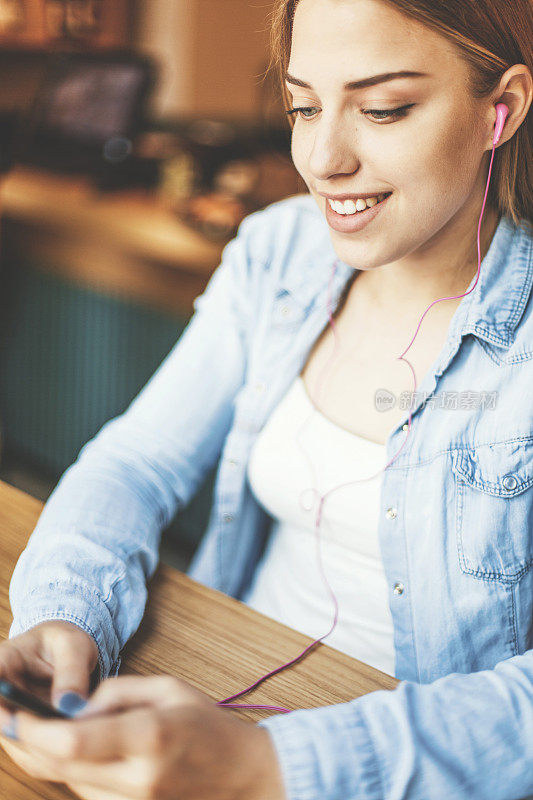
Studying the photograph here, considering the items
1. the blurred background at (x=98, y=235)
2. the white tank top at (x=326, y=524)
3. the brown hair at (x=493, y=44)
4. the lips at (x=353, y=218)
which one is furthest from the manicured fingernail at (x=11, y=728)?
the blurred background at (x=98, y=235)

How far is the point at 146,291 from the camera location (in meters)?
2.29

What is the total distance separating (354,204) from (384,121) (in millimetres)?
107

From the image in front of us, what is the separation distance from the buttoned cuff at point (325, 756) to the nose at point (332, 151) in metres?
0.59

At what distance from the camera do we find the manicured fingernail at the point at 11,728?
1.97 feet

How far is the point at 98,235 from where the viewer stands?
2.37 m

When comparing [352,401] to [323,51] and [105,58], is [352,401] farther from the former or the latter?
[105,58]

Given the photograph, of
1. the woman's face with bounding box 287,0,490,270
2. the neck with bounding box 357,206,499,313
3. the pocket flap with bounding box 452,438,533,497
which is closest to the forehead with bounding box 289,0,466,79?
the woman's face with bounding box 287,0,490,270

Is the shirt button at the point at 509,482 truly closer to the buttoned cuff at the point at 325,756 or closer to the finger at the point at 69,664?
the buttoned cuff at the point at 325,756

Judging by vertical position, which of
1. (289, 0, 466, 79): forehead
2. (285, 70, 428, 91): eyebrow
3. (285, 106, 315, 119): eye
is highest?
(289, 0, 466, 79): forehead

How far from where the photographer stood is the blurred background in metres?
2.28

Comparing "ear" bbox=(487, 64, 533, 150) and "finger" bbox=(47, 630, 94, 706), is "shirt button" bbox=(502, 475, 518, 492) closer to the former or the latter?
"ear" bbox=(487, 64, 533, 150)

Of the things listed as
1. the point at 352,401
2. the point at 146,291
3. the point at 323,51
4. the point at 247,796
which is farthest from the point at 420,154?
the point at 146,291

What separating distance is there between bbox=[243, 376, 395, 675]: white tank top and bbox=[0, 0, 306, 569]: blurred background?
0.99 meters

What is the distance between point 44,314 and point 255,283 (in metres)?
1.58
